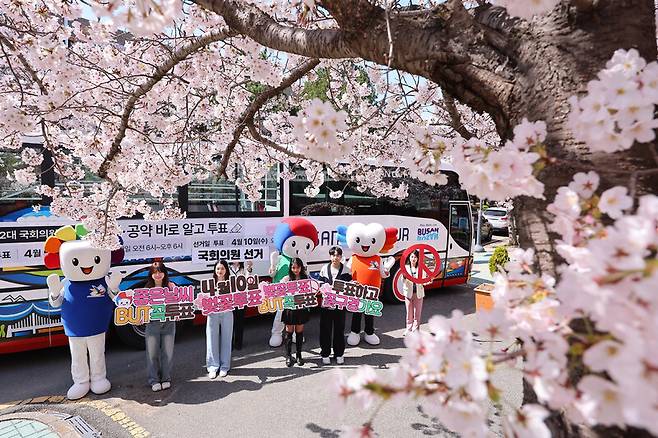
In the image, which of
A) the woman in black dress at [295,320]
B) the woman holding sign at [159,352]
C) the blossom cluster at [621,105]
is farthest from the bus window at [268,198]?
the blossom cluster at [621,105]

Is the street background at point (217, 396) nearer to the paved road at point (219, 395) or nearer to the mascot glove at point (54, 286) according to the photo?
the paved road at point (219, 395)

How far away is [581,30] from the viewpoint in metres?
1.21

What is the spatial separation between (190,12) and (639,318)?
4787 millimetres

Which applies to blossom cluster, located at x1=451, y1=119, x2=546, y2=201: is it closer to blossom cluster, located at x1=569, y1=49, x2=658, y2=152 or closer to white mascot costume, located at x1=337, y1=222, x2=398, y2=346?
blossom cluster, located at x1=569, y1=49, x2=658, y2=152

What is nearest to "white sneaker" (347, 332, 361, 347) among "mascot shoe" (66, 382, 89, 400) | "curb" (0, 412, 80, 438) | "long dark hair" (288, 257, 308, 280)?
"long dark hair" (288, 257, 308, 280)

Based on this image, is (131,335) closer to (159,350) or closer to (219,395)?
(159,350)

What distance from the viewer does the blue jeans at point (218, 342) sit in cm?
479

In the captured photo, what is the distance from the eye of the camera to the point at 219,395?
423 centimetres

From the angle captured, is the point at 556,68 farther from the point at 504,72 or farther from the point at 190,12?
the point at 190,12

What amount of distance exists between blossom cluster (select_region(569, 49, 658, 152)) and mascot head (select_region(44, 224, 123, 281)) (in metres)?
4.63

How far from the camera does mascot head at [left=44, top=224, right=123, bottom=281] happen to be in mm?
4273

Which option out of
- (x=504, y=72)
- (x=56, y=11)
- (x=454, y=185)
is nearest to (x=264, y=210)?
(x=56, y=11)

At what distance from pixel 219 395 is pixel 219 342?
2.61 ft

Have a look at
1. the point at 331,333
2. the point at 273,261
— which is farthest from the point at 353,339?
the point at 273,261
